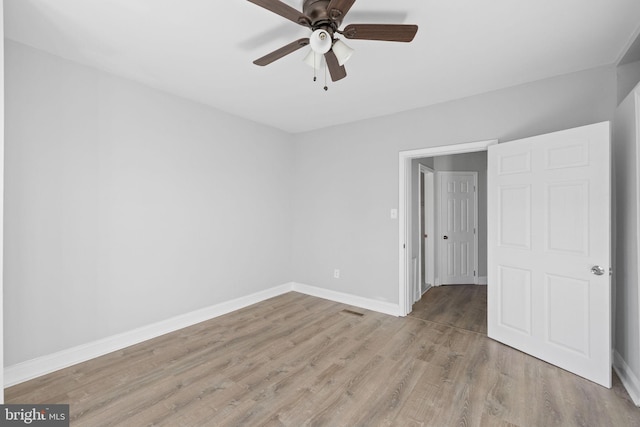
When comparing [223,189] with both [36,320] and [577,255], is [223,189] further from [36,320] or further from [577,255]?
[577,255]

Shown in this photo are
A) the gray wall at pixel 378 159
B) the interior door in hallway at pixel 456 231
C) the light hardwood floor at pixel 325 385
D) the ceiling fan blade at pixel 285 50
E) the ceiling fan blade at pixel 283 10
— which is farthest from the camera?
the interior door in hallway at pixel 456 231

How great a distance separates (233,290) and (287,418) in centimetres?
222

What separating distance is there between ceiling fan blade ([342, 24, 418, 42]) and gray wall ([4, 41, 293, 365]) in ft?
7.77

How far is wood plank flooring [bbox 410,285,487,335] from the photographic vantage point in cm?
347

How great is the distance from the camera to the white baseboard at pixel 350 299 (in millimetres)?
3764

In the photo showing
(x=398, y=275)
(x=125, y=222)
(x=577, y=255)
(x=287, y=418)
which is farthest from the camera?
(x=398, y=275)

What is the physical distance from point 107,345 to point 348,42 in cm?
344

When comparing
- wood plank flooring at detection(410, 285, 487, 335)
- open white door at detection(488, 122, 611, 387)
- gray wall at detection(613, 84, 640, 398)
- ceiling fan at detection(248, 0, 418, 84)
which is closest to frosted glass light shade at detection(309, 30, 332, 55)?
ceiling fan at detection(248, 0, 418, 84)

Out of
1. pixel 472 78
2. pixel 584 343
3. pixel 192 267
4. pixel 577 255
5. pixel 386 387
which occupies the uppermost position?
pixel 472 78

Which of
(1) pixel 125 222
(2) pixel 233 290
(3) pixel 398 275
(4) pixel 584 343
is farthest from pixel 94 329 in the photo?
(4) pixel 584 343

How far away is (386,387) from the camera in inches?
87.4

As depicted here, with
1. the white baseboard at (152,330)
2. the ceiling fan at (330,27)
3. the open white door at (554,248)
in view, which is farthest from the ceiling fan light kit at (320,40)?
the white baseboard at (152,330)

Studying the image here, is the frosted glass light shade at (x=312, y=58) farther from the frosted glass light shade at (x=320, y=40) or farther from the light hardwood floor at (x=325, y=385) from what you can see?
the light hardwood floor at (x=325, y=385)

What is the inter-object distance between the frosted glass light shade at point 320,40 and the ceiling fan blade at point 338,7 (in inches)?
3.9
